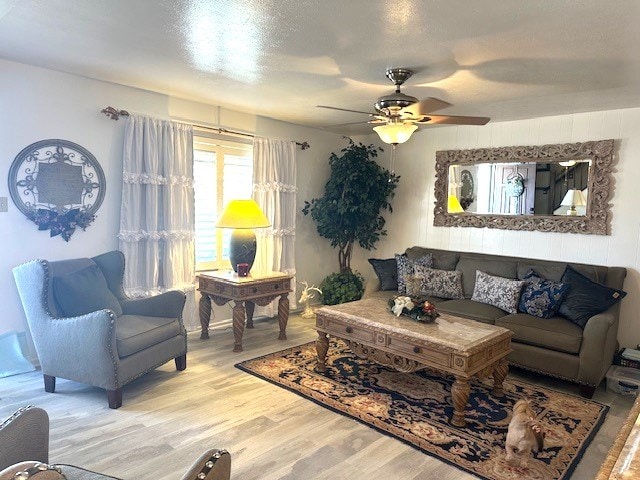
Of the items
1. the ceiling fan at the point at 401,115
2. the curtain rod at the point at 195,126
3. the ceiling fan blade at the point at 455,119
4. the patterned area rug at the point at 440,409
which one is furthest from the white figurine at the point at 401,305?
the curtain rod at the point at 195,126

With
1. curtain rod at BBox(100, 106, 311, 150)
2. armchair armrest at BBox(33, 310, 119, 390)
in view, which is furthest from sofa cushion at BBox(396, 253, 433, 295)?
armchair armrest at BBox(33, 310, 119, 390)

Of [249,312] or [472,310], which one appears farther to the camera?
[249,312]

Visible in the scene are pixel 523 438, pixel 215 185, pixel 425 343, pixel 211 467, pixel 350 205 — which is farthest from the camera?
pixel 350 205

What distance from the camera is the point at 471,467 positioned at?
2.44 m

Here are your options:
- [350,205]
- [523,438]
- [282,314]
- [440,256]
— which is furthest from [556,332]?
[350,205]

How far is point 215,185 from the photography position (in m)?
4.78

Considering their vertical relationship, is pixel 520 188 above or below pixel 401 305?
above

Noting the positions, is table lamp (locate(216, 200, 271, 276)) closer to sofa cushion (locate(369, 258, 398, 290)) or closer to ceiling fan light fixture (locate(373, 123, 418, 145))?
sofa cushion (locate(369, 258, 398, 290))

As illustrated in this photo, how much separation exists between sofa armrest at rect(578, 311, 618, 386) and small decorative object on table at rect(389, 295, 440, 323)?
3.87 ft

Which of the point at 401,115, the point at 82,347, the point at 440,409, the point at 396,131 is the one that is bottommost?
the point at 440,409

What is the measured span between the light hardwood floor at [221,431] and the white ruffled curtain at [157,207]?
101cm

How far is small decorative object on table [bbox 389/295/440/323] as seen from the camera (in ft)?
10.8

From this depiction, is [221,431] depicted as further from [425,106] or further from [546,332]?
[546,332]

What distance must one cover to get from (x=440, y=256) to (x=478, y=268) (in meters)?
0.51
